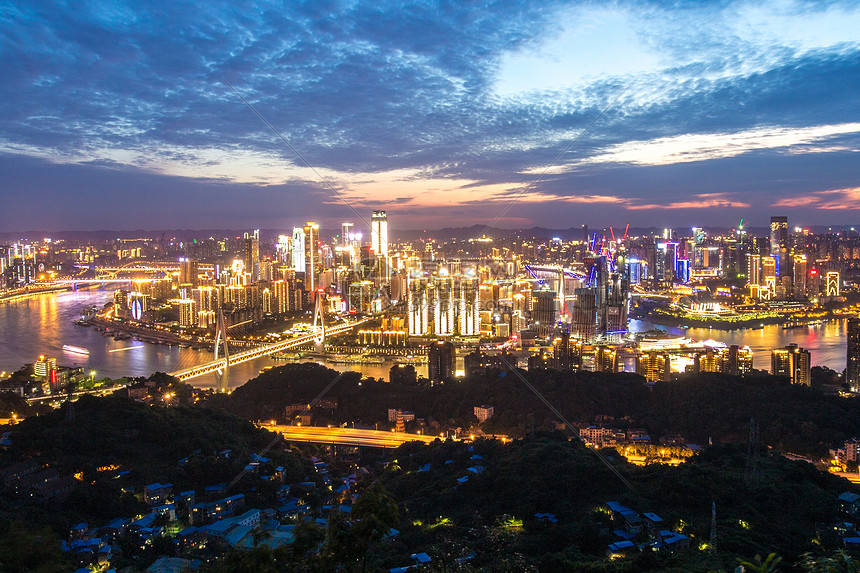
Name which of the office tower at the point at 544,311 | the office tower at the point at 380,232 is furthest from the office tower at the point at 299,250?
the office tower at the point at 544,311

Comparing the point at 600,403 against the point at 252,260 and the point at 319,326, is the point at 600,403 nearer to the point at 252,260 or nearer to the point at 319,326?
the point at 319,326

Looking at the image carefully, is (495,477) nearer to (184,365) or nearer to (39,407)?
(39,407)

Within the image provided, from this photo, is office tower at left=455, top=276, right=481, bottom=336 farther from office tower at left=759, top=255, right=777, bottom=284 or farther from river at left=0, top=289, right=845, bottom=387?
office tower at left=759, top=255, right=777, bottom=284

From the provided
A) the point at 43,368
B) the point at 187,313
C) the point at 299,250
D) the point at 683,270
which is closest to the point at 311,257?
the point at 299,250

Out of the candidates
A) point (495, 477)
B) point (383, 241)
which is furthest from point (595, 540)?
point (383, 241)

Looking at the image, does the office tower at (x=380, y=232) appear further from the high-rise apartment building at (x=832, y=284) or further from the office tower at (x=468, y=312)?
the high-rise apartment building at (x=832, y=284)

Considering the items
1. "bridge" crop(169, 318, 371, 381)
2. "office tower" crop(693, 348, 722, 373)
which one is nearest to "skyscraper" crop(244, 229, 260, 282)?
"bridge" crop(169, 318, 371, 381)
